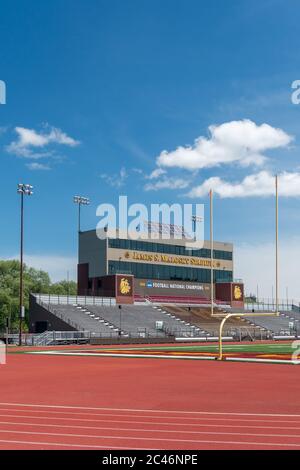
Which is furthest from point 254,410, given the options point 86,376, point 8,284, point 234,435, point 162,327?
point 8,284

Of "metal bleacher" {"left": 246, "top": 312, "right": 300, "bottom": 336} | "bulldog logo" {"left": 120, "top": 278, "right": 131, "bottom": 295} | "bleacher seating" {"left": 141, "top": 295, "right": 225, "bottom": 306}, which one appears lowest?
"metal bleacher" {"left": 246, "top": 312, "right": 300, "bottom": 336}

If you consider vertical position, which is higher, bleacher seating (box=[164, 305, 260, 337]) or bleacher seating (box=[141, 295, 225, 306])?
bleacher seating (box=[141, 295, 225, 306])

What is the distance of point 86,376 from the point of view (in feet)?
72.8

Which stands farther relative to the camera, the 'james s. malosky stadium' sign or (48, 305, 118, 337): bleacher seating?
the 'james s. malosky stadium' sign

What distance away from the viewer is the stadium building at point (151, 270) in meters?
78.1

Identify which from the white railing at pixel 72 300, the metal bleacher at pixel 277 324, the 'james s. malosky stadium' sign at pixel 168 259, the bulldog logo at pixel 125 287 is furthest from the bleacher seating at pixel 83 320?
the metal bleacher at pixel 277 324

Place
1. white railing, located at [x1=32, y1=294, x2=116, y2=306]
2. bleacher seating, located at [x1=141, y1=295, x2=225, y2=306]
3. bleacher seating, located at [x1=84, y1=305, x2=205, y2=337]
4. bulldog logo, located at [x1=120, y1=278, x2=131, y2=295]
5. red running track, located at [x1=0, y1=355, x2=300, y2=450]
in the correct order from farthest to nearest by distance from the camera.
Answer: bleacher seating, located at [x1=141, y1=295, x2=225, y2=306]
bulldog logo, located at [x1=120, y1=278, x2=131, y2=295]
white railing, located at [x1=32, y1=294, x2=116, y2=306]
bleacher seating, located at [x1=84, y1=305, x2=205, y2=337]
red running track, located at [x1=0, y1=355, x2=300, y2=450]

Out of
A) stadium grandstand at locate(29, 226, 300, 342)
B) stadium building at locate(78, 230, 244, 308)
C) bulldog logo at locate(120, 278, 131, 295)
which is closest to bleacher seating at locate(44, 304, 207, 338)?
stadium grandstand at locate(29, 226, 300, 342)

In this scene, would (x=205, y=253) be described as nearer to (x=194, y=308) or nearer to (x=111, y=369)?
(x=194, y=308)

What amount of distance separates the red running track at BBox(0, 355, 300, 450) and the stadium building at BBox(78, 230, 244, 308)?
2126 inches

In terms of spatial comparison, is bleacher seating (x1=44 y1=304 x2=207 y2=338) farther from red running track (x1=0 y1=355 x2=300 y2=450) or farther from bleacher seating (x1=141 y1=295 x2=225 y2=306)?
red running track (x1=0 y1=355 x2=300 y2=450)

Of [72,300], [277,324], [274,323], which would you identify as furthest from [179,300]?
[72,300]

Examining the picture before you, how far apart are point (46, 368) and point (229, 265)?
232 feet

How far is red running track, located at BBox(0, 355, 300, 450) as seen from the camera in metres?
9.39
